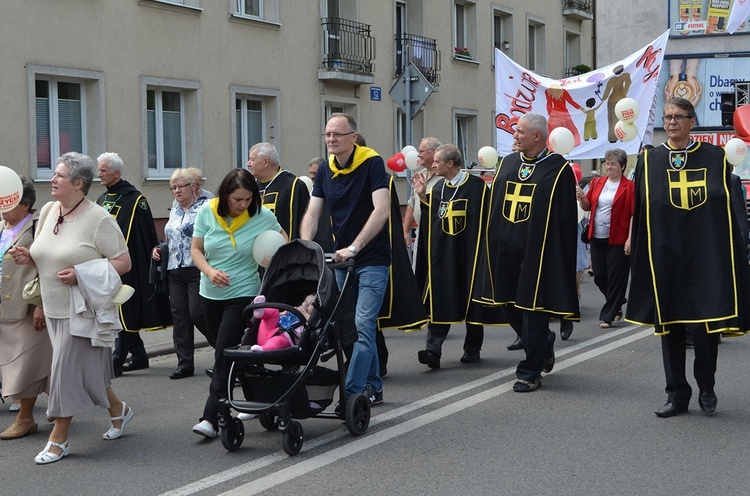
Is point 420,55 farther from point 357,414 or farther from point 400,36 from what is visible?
point 357,414

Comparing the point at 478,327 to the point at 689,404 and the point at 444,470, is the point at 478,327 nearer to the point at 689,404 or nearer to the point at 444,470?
the point at 689,404

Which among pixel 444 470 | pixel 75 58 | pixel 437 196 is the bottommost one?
pixel 444 470

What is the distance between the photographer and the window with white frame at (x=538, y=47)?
109 feet

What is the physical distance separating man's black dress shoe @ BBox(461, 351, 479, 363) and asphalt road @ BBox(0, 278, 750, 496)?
0.68 meters

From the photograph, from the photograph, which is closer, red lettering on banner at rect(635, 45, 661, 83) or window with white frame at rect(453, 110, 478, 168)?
red lettering on banner at rect(635, 45, 661, 83)

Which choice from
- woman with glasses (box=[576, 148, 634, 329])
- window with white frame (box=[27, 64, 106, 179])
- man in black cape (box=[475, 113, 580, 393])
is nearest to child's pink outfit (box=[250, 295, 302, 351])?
man in black cape (box=[475, 113, 580, 393])

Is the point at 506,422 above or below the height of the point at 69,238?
below

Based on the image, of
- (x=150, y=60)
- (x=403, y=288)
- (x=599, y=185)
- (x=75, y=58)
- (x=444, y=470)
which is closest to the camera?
(x=444, y=470)

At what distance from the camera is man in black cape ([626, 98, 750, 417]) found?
23.6 feet

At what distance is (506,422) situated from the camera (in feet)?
23.6

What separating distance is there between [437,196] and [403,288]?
136 centimetres

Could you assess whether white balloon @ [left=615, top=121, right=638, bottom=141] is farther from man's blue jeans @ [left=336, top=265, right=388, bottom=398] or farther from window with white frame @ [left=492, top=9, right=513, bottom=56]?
window with white frame @ [left=492, top=9, right=513, bottom=56]

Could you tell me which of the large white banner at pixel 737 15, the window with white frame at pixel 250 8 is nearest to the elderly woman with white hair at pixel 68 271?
the window with white frame at pixel 250 8

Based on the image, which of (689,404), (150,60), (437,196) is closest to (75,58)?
(150,60)
